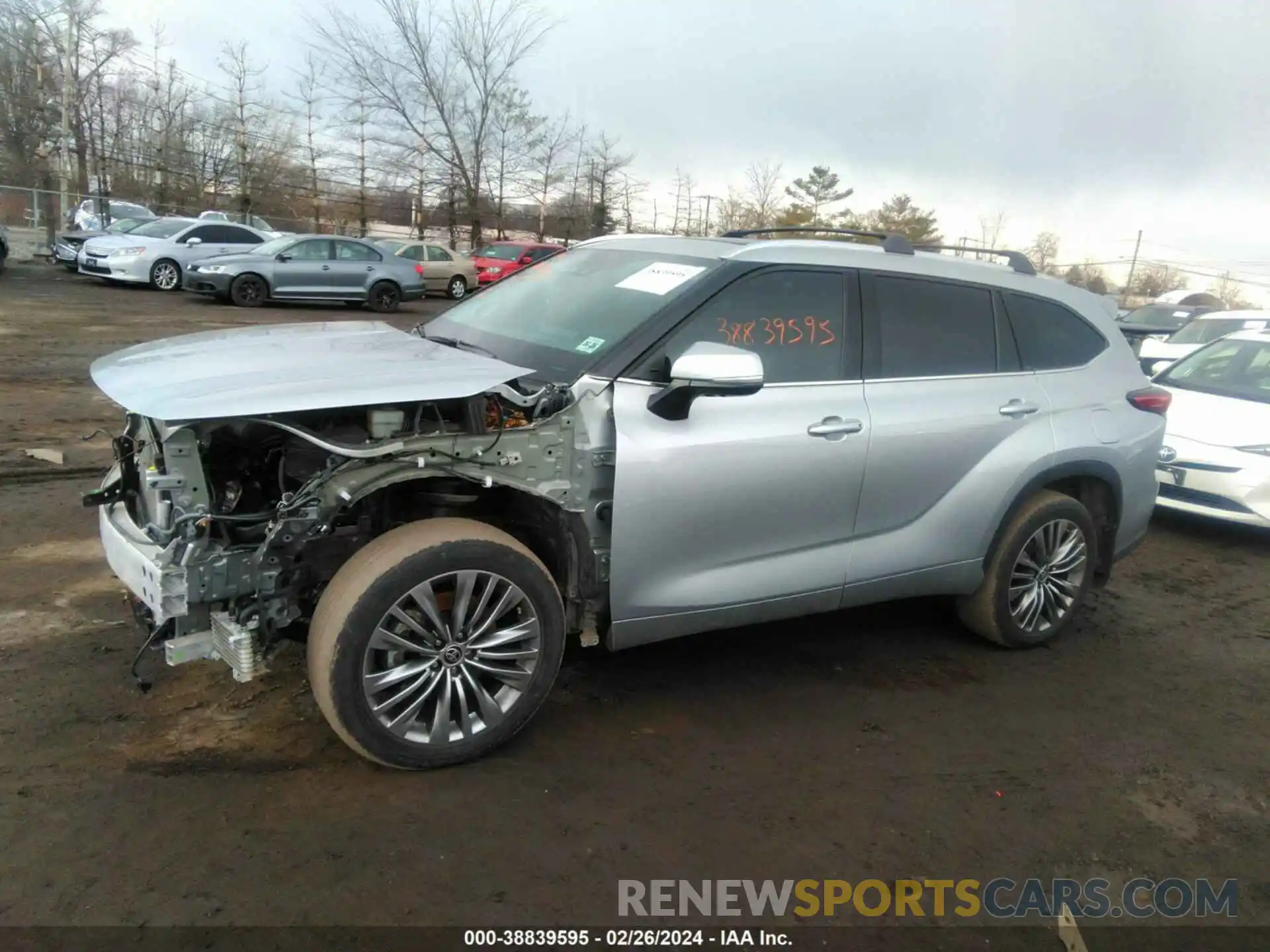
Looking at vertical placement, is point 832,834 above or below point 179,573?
below

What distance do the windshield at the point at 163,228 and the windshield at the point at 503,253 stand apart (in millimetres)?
7727

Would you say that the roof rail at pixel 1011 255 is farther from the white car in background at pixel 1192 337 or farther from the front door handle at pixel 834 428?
the white car in background at pixel 1192 337

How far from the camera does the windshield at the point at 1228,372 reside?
747 cm

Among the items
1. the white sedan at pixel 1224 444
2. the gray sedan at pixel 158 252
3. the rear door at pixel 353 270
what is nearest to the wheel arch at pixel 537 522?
the white sedan at pixel 1224 444

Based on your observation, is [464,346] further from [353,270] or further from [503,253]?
[503,253]

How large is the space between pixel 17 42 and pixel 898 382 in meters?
42.6

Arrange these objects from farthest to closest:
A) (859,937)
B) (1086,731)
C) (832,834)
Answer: (1086,731) < (832,834) < (859,937)

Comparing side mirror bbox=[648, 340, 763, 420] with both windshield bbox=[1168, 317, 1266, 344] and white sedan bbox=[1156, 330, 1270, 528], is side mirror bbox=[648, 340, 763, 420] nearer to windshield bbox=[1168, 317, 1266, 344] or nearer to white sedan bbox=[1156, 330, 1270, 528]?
white sedan bbox=[1156, 330, 1270, 528]

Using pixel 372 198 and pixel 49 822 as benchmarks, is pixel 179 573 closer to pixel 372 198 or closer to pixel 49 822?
pixel 49 822

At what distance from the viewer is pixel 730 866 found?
112 inches

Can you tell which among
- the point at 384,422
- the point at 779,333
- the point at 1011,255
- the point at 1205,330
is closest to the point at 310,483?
the point at 384,422

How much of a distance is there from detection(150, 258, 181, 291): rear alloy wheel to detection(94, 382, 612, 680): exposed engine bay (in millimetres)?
17981

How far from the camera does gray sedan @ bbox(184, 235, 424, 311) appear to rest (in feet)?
57.9

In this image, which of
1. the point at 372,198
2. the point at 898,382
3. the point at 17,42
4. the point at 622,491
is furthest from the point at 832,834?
the point at 17,42
